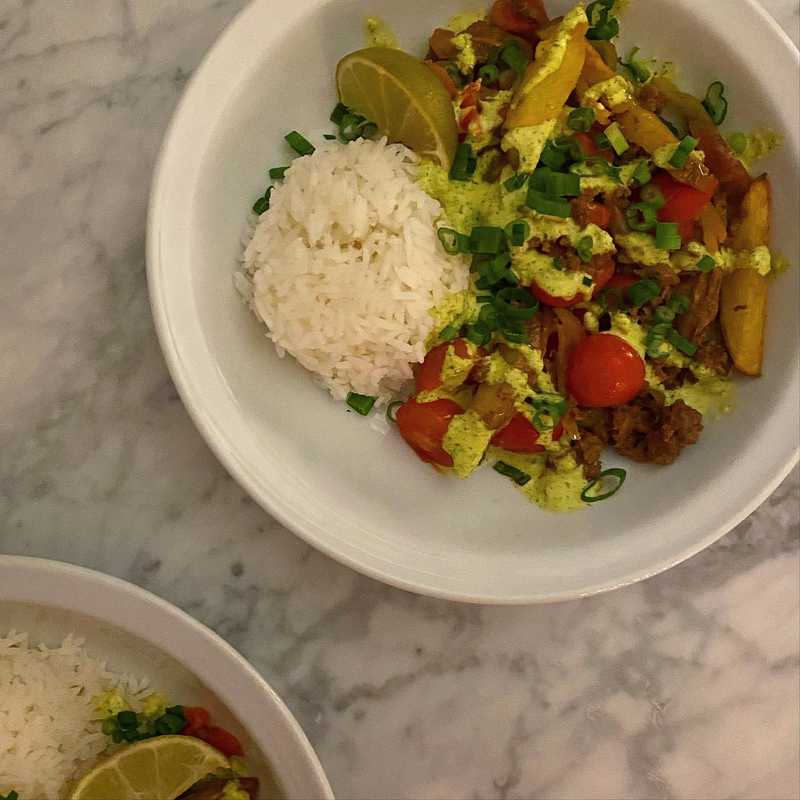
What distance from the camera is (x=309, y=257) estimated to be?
1394mm

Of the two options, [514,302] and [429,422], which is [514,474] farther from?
[514,302]

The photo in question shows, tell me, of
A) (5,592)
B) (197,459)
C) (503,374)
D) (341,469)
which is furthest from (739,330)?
(5,592)

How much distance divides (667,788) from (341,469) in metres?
0.85

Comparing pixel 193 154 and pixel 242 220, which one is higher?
pixel 193 154

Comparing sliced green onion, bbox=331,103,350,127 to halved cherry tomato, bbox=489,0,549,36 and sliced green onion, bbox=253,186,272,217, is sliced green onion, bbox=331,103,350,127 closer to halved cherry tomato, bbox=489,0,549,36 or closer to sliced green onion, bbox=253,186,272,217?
sliced green onion, bbox=253,186,272,217

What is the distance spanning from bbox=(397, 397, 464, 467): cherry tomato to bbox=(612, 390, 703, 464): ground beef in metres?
0.28

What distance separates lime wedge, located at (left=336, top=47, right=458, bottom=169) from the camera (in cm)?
137

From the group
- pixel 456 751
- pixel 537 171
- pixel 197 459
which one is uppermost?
pixel 537 171

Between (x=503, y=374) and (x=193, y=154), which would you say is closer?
(x=193, y=154)

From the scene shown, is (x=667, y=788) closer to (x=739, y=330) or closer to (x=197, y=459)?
(x=739, y=330)

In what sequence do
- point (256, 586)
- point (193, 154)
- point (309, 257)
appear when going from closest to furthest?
point (193, 154)
point (309, 257)
point (256, 586)

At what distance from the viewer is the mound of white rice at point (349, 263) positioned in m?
1.39

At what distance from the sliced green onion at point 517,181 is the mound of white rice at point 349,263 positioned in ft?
0.42

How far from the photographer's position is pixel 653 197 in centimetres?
140
